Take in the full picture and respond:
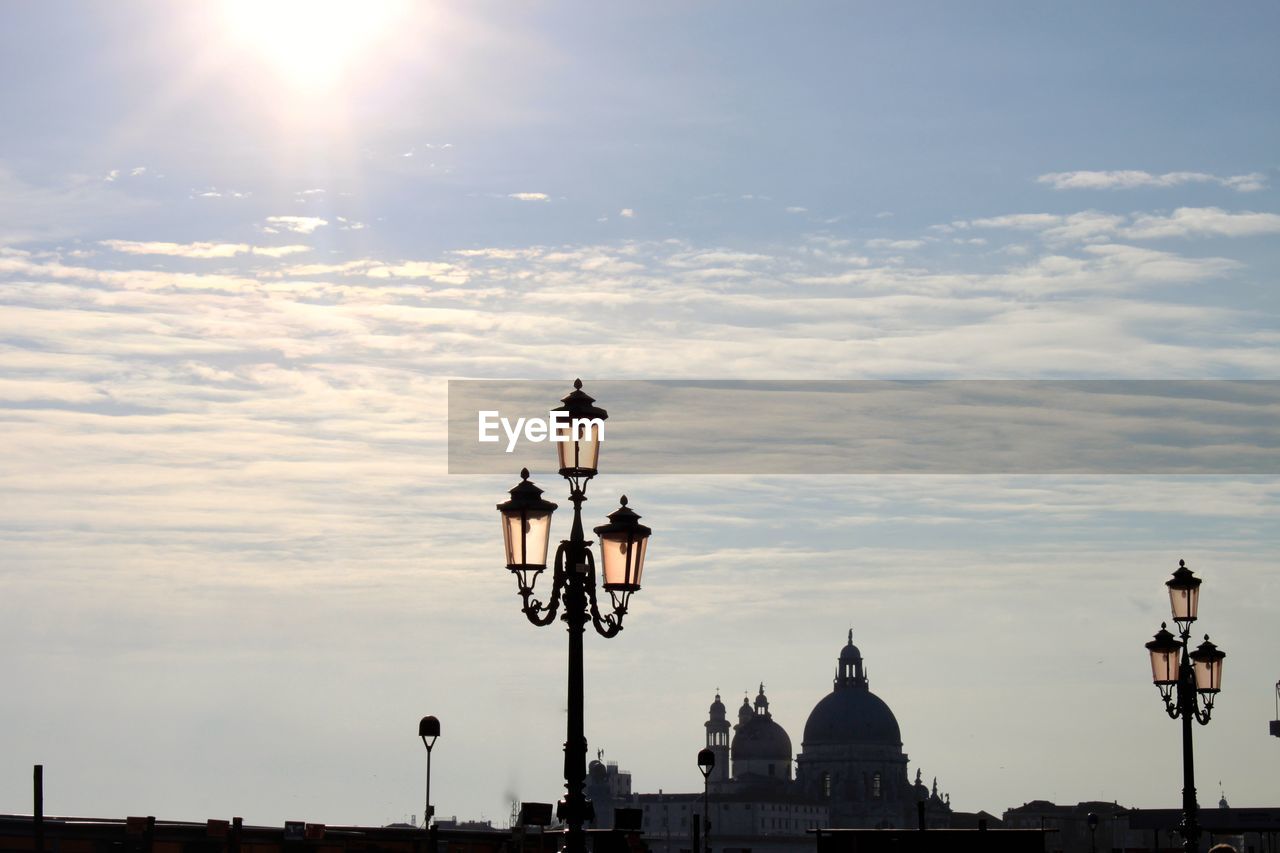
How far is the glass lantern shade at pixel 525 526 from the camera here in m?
15.9

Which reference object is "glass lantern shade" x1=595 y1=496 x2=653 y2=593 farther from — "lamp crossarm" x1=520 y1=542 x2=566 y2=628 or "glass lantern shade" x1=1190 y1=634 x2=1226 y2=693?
"glass lantern shade" x1=1190 y1=634 x2=1226 y2=693

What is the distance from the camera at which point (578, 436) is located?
1617cm

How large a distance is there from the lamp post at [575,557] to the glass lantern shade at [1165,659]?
1110 centimetres

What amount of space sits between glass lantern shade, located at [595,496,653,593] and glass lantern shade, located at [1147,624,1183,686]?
37.2 ft

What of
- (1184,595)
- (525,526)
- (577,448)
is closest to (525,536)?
(525,526)

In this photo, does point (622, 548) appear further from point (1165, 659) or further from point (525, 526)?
point (1165, 659)

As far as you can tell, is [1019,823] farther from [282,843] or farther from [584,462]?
[584,462]

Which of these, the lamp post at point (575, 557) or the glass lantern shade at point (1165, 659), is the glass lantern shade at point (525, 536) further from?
the glass lantern shade at point (1165, 659)

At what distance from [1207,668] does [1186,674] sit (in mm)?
902

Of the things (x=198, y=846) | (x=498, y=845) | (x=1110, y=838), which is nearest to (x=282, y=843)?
(x=198, y=846)

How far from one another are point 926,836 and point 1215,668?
45.6 ft

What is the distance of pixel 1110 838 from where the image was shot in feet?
465

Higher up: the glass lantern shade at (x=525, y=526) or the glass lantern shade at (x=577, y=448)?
the glass lantern shade at (x=577, y=448)

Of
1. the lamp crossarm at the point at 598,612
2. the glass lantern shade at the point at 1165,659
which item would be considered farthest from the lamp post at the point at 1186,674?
the lamp crossarm at the point at 598,612
